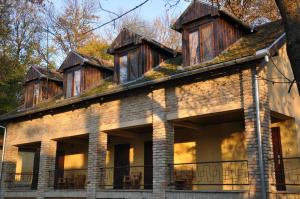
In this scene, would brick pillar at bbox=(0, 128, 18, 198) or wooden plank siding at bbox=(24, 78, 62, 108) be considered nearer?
brick pillar at bbox=(0, 128, 18, 198)

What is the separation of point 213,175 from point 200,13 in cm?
573

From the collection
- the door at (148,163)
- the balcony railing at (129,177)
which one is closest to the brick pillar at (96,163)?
the balcony railing at (129,177)

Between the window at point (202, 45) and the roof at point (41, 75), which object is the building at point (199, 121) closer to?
the window at point (202, 45)

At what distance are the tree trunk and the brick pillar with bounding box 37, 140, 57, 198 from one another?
13092 millimetres

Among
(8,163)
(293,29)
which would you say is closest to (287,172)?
(293,29)

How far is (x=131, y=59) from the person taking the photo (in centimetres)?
1520

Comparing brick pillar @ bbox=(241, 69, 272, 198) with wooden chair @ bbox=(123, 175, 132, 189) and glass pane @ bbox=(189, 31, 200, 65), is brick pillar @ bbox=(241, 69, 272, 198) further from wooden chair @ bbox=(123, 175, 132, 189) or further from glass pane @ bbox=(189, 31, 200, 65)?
wooden chair @ bbox=(123, 175, 132, 189)

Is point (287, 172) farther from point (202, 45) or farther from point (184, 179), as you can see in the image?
point (202, 45)

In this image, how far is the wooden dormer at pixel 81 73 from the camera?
55.9 ft

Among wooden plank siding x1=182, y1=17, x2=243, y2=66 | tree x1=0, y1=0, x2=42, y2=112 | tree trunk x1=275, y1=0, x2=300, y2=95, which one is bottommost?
tree trunk x1=275, y1=0, x2=300, y2=95

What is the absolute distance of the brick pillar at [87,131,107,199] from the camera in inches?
557

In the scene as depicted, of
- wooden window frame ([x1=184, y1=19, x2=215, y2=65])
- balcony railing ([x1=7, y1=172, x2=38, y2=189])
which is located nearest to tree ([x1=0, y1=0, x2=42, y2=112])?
balcony railing ([x1=7, y1=172, x2=38, y2=189])

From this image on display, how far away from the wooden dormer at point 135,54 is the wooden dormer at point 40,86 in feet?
17.5

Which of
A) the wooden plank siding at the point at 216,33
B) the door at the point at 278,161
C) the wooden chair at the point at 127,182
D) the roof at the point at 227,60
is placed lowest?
the wooden chair at the point at 127,182
